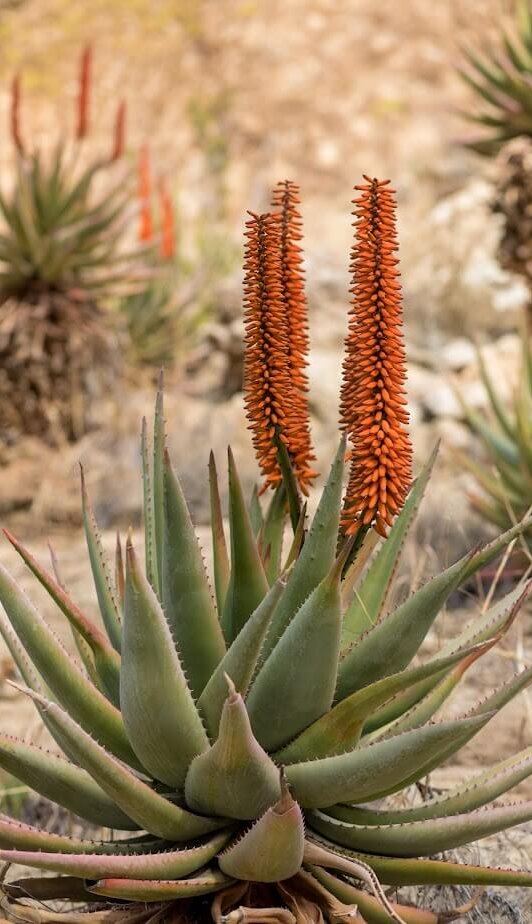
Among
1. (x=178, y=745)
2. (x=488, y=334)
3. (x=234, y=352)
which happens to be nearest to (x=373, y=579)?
(x=178, y=745)

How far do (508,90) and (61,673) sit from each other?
216 inches

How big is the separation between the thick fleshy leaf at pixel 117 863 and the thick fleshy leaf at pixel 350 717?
223 mm

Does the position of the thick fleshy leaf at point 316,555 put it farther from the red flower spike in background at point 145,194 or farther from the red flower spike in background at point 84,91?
the red flower spike in background at point 145,194

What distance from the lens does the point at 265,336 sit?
211cm

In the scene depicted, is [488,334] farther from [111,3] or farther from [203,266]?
[111,3]

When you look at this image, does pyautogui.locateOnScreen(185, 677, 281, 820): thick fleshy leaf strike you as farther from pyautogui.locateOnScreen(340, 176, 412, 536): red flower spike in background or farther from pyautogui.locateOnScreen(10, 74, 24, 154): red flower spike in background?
pyautogui.locateOnScreen(10, 74, 24, 154): red flower spike in background

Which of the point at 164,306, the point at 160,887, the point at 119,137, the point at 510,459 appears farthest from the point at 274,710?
the point at 164,306

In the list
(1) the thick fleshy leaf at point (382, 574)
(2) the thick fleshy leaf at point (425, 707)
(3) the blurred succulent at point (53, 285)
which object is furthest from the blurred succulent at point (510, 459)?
(3) the blurred succulent at point (53, 285)

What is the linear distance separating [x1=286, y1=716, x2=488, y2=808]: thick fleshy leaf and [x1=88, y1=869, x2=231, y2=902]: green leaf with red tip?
19cm

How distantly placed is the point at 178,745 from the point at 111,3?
15.3 m

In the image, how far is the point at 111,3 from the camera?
51.5ft

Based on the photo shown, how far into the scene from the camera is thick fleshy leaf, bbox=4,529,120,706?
2.04m

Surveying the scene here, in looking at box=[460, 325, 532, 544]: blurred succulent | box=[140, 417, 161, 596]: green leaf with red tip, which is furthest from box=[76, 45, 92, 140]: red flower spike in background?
box=[140, 417, 161, 596]: green leaf with red tip

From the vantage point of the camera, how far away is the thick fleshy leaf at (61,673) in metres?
2.02
